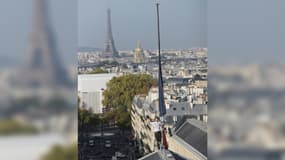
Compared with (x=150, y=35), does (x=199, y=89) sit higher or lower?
lower

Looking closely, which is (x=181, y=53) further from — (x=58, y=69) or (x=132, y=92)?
(x=58, y=69)

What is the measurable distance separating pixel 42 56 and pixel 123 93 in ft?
5.27

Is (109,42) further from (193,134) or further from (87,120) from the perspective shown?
(193,134)

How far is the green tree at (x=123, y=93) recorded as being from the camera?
124 inches

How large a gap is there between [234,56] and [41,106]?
0.81 metres

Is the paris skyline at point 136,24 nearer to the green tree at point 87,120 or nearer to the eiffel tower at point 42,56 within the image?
the green tree at point 87,120

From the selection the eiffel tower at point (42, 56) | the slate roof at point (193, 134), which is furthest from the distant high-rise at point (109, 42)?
the eiffel tower at point (42, 56)

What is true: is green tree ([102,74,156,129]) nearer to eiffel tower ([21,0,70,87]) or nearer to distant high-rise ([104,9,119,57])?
distant high-rise ([104,9,119,57])

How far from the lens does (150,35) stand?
3.07 metres

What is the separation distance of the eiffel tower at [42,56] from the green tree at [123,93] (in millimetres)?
1541

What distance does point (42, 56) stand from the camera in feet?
5.41

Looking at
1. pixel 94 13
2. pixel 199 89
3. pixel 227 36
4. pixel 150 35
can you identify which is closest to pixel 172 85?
pixel 199 89

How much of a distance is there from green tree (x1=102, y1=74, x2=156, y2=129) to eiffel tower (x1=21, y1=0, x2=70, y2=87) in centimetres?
154

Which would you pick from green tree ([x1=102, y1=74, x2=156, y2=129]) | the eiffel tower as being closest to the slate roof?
green tree ([x1=102, y1=74, x2=156, y2=129])
